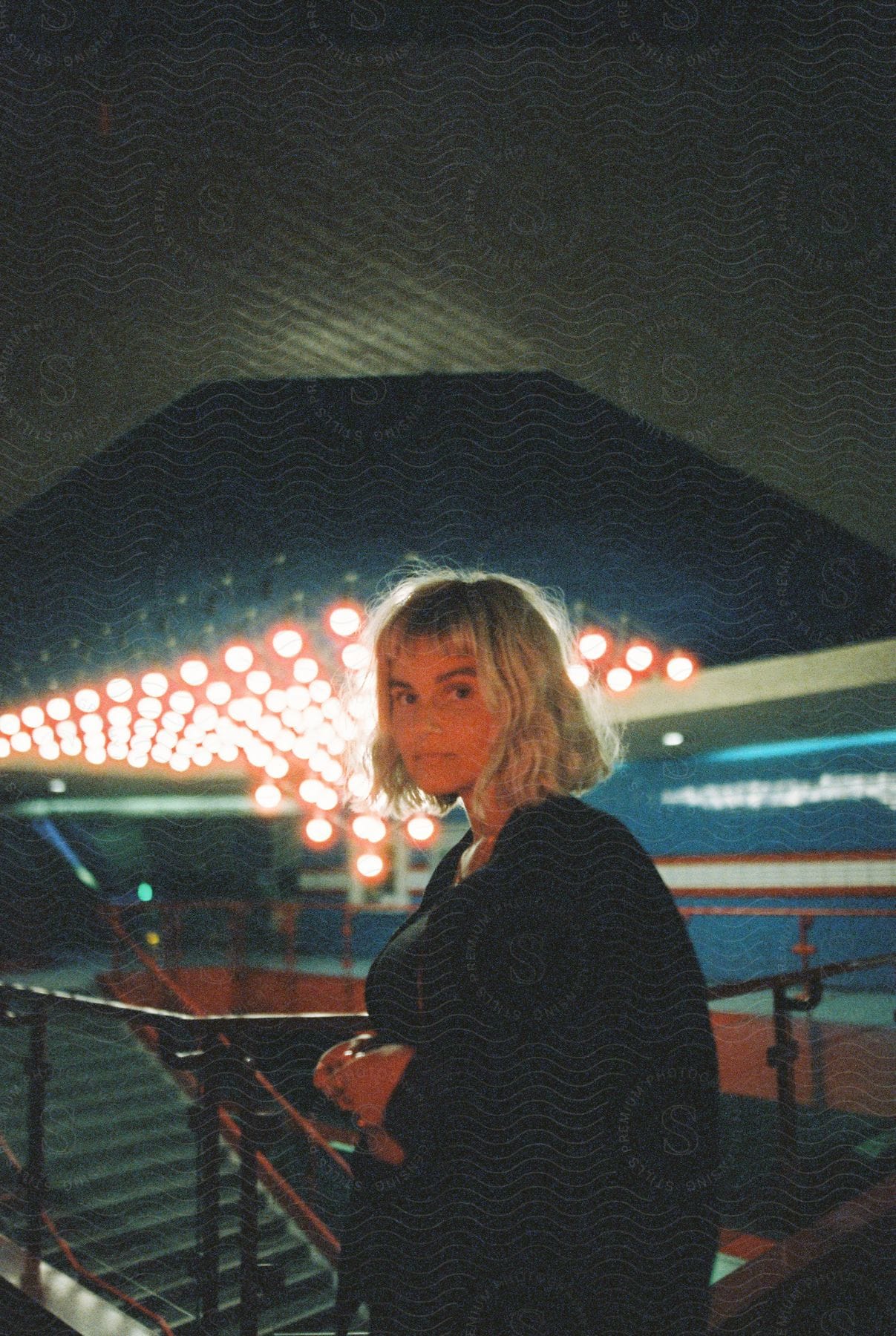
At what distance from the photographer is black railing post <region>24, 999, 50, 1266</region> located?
7.29 feet

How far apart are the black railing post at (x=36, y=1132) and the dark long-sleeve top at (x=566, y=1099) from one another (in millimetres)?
1827

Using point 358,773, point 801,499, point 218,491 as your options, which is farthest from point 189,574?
point 358,773

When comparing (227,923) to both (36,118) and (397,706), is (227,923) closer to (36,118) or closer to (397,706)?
(36,118)

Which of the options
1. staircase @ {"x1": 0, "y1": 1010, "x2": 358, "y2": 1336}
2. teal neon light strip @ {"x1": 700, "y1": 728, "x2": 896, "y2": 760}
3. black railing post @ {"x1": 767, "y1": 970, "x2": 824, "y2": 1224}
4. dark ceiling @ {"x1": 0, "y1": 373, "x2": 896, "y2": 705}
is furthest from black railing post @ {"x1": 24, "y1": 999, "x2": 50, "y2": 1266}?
teal neon light strip @ {"x1": 700, "y1": 728, "x2": 896, "y2": 760}

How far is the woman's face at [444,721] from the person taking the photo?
0.80 meters

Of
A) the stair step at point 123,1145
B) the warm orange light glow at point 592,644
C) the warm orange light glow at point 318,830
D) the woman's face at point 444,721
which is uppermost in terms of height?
the warm orange light glow at point 592,644

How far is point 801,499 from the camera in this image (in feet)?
10.9

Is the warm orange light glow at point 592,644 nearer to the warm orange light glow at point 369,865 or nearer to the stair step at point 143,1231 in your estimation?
the warm orange light glow at point 369,865

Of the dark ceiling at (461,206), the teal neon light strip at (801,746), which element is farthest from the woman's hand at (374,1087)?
the teal neon light strip at (801,746)

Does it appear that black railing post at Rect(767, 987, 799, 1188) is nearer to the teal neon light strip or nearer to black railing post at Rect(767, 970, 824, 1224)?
black railing post at Rect(767, 970, 824, 1224)

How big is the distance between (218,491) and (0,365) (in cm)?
154

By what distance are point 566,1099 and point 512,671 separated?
328 millimetres

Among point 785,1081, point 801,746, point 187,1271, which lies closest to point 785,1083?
point 785,1081

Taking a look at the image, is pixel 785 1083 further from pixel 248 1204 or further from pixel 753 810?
pixel 753 810
